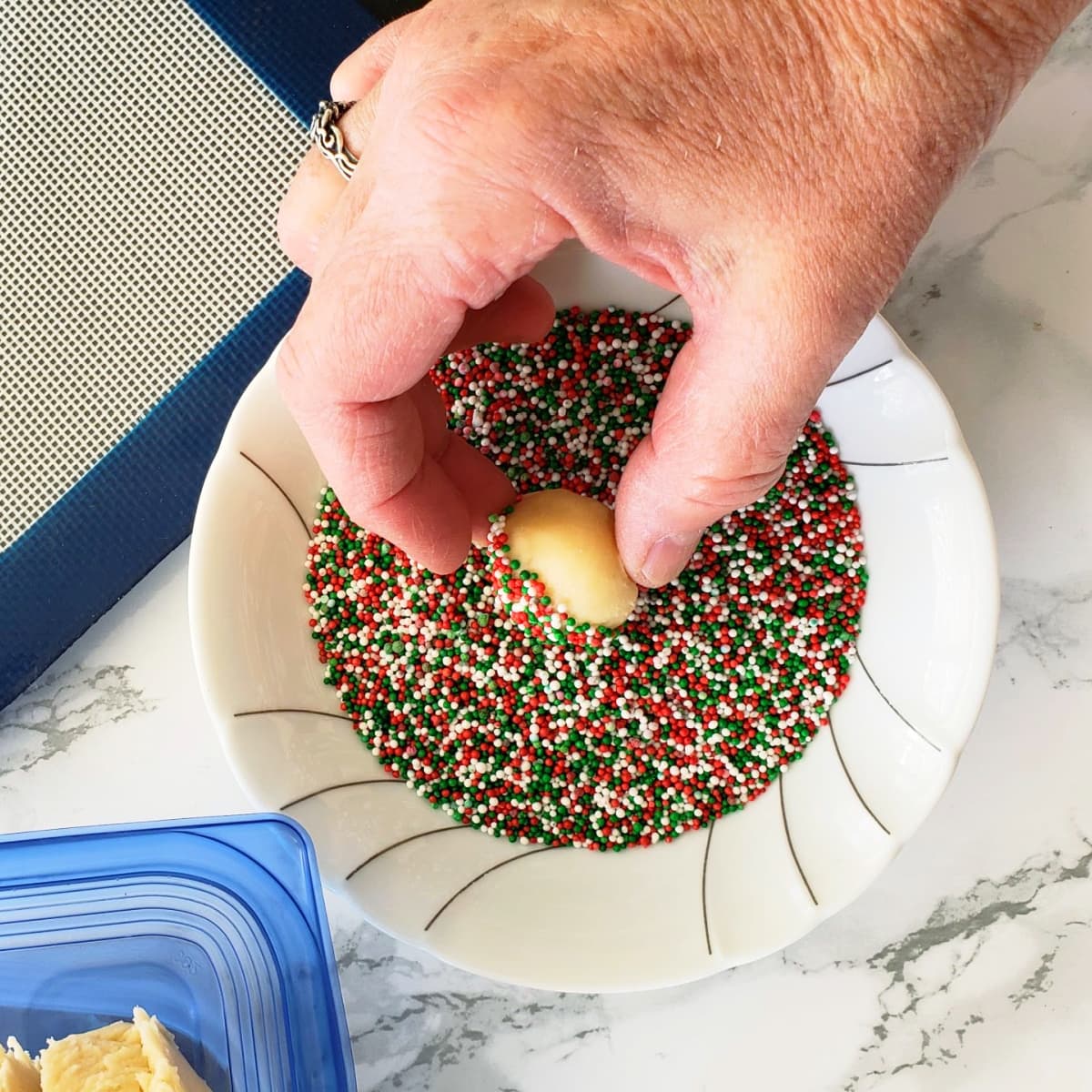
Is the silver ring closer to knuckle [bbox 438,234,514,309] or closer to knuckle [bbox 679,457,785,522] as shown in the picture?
knuckle [bbox 438,234,514,309]

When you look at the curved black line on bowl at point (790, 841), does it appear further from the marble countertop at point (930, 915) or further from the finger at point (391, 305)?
the finger at point (391, 305)

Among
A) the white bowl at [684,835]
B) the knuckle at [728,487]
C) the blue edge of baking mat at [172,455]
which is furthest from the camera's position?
the blue edge of baking mat at [172,455]

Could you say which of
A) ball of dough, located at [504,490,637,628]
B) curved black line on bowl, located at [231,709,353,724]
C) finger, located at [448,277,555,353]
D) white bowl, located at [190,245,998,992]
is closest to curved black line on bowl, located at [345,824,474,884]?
white bowl, located at [190,245,998,992]

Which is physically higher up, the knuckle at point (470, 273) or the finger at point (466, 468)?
the knuckle at point (470, 273)

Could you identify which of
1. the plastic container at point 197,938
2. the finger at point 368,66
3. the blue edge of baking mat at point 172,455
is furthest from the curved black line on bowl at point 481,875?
the finger at point 368,66

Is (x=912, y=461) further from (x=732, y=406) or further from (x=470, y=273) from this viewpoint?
(x=470, y=273)

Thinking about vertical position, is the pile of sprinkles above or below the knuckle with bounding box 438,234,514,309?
below

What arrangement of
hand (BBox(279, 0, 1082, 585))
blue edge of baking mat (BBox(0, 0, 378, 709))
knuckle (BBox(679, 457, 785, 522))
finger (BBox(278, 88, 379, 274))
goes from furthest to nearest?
blue edge of baking mat (BBox(0, 0, 378, 709)), finger (BBox(278, 88, 379, 274)), knuckle (BBox(679, 457, 785, 522)), hand (BBox(279, 0, 1082, 585))

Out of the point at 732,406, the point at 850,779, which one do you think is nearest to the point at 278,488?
the point at 732,406

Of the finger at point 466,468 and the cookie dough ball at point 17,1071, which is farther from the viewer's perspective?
the finger at point 466,468
